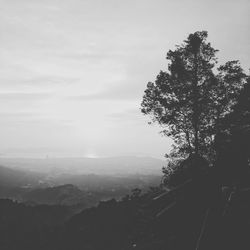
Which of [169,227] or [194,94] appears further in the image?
[194,94]

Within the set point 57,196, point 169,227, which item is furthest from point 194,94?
point 57,196

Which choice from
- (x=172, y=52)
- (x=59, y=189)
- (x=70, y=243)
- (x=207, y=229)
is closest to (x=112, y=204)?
(x=70, y=243)

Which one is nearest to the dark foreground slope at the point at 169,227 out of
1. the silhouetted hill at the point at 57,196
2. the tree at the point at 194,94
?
the tree at the point at 194,94

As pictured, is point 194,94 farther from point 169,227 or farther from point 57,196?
point 57,196

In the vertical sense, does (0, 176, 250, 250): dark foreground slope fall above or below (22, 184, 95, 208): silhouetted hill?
above

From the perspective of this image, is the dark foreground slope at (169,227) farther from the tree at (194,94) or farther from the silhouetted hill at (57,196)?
the silhouetted hill at (57,196)

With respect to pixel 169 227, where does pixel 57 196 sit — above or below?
below

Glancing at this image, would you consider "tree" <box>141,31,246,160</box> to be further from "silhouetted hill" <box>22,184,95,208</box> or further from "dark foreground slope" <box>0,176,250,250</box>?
"silhouetted hill" <box>22,184,95,208</box>

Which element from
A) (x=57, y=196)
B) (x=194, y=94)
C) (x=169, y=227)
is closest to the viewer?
(x=169, y=227)

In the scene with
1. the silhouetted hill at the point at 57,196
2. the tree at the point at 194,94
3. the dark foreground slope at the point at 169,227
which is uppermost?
the tree at the point at 194,94

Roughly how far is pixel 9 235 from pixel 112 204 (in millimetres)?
10624

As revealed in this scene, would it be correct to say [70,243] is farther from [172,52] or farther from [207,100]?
[172,52]

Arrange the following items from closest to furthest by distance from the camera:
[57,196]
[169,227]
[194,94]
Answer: [169,227] → [194,94] → [57,196]

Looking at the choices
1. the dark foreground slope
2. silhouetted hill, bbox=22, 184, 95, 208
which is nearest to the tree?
the dark foreground slope
